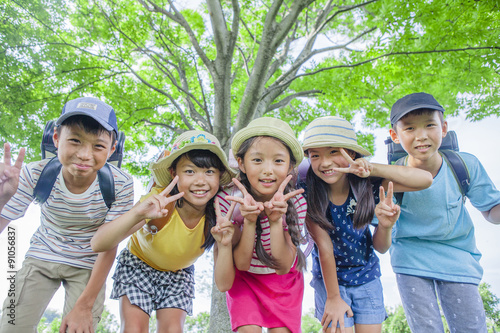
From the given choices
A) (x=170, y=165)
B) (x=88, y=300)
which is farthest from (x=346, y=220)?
(x=88, y=300)

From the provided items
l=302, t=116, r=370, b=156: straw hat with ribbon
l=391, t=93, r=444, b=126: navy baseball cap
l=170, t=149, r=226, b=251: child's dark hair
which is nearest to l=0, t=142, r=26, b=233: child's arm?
l=170, t=149, r=226, b=251: child's dark hair

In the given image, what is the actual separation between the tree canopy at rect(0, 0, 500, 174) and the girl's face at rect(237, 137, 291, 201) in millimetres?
3044

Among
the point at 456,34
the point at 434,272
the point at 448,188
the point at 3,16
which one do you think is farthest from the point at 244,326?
the point at 3,16

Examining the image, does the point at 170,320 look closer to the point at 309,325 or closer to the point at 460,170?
the point at 460,170

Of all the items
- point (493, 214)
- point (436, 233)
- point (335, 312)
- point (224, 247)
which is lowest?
point (335, 312)

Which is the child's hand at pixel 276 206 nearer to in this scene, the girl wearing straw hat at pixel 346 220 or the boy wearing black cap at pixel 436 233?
the girl wearing straw hat at pixel 346 220

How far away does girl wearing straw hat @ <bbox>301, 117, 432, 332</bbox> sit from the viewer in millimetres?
2246

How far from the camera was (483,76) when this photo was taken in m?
4.60

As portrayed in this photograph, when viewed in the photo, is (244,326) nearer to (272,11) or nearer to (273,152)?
(273,152)

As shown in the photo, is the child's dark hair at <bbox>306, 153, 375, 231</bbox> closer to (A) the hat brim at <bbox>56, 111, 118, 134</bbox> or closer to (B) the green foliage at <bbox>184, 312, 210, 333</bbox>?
(A) the hat brim at <bbox>56, 111, 118, 134</bbox>

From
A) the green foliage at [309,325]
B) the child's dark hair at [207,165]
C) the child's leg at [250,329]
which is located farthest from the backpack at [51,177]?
the green foliage at [309,325]

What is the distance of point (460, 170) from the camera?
2.49m

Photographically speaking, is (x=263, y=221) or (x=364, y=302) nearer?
(x=263, y=221)

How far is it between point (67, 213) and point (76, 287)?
22.0 inches
